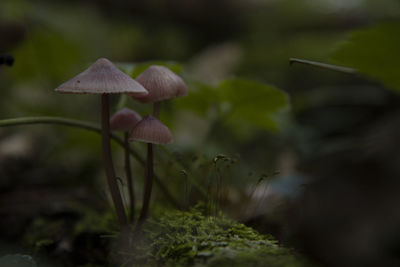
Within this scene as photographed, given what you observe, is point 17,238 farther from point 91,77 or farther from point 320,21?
point 320,21

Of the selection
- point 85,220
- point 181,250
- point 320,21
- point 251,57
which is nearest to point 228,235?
point 181,250

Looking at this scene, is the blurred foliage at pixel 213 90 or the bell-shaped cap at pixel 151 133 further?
the blurred foliage at pixel 213 90

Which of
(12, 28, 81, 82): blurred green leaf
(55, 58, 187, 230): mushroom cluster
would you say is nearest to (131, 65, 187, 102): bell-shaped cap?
(55, 58, 187, 230): mushroom cluster

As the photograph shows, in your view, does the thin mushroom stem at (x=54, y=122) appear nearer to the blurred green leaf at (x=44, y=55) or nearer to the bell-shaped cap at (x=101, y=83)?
the bell-shaped cap at (x=101, y=83)

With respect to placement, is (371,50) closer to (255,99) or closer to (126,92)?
(255,99)

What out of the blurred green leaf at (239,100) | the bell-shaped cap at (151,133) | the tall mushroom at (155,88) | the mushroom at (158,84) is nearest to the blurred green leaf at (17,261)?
the tall mushroom at (155,88)

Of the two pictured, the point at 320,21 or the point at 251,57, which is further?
the point at 320,21
